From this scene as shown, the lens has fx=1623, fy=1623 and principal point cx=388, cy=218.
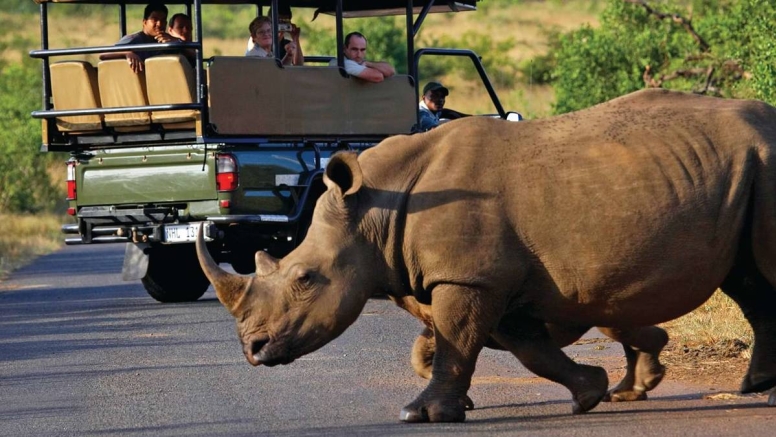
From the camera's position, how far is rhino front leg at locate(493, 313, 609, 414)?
828 centimetres

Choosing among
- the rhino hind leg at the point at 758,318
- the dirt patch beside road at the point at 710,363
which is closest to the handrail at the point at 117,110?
the dirt patch beside road at the point at 710,363

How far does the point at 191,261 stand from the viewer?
15.7 metres

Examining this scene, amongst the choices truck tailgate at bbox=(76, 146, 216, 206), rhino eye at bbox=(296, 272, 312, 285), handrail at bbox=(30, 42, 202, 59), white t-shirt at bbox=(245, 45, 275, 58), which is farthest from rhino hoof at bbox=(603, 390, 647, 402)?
white t-shirt at bbox=(245, 45, 275, 58)

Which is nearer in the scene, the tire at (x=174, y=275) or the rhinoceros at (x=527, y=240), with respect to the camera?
the rhinoceros at (x=527, y=240)

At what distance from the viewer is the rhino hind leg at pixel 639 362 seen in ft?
29.0

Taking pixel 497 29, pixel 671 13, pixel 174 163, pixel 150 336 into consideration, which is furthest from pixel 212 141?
pixel 497 29

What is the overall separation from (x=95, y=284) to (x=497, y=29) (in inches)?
1960

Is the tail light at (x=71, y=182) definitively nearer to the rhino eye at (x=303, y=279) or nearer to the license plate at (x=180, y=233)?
the license plate at (x=180, y=233)

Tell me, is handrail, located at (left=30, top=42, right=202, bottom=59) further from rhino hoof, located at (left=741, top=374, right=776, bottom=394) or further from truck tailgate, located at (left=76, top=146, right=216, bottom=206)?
rhino hoof, located at (left=741, top=374, right=776, bottom=394)

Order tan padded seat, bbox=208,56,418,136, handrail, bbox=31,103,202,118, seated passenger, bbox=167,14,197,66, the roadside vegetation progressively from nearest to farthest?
handrail, bbox=31,103,202,118
tan padded seat, bbox=208,56,418,136
seated passenger, bbox=167,14,197,66
the roadside vegetation

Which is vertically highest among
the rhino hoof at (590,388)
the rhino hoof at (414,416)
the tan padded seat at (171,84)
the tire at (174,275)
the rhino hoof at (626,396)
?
the tan padded seat at (171,84)

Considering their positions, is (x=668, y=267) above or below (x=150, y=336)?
above

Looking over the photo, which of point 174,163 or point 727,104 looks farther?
point 174,163

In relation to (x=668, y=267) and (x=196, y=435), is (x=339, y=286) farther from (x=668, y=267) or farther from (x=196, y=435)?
(x=668, y=267)
